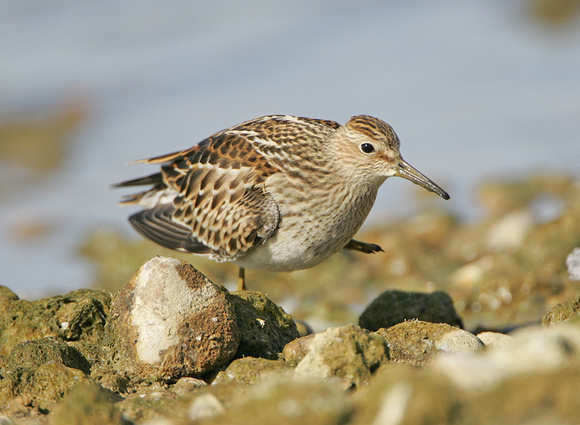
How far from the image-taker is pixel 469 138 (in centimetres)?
1378

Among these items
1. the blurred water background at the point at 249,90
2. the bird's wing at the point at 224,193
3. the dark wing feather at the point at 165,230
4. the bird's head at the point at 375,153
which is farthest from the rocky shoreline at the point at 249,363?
the blurred water background at the point at 249,90

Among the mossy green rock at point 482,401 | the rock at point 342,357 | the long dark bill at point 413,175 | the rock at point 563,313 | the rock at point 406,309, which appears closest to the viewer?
the mossy green rock at point 482,401

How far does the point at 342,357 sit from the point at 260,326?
118cm

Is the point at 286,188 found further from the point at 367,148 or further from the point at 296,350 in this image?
the point at 296,350

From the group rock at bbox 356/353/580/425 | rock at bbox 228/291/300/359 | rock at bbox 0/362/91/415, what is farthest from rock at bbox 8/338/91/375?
rock at bbox 356/353/580/425

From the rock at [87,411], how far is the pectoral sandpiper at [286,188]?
2.71 m

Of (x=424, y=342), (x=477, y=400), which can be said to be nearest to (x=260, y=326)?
(x=424, y=342)

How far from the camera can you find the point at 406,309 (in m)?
6.25

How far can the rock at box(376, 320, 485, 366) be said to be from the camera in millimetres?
5043

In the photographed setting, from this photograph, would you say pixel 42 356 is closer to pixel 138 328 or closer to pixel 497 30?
pixel 138 328

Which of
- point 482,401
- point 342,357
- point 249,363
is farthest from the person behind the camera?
point 249,363

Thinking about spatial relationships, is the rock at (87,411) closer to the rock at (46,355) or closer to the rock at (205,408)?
the rock at (205,408)

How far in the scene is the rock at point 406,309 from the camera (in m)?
6.23

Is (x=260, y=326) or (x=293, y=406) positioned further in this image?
(x=260, y=326)
